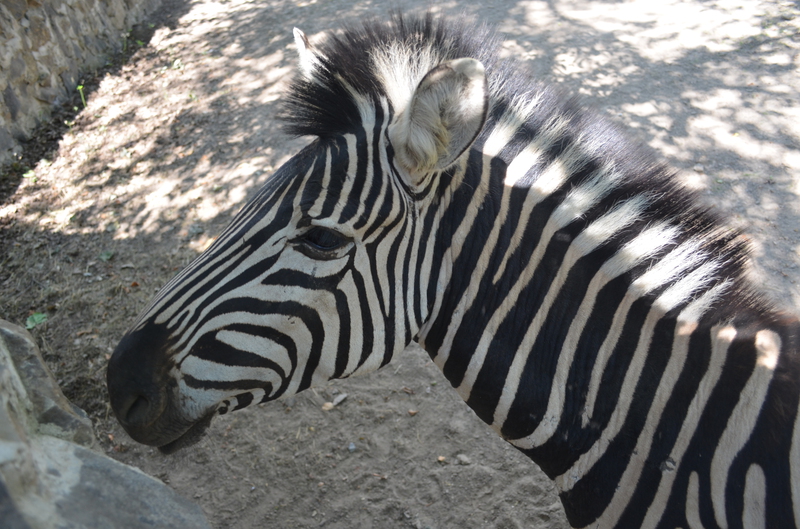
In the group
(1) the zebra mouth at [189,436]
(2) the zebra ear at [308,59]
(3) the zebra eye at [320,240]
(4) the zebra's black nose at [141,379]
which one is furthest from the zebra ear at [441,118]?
(1) the zebra mouth at [189,436]

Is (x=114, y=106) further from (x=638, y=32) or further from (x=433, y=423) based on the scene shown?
(x=638, y=32)

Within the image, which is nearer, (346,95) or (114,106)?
(346,95)

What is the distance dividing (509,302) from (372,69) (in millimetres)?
1150

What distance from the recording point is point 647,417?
77.0 inches

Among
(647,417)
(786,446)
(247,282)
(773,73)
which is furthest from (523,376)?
(773,73)

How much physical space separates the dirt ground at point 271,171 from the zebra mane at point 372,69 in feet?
5.05

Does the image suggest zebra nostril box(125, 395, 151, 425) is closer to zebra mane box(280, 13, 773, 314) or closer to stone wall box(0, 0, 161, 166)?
zebra mane box(280, 13, 773, 314)

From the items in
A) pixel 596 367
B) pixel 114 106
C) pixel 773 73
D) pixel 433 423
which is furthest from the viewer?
pixel 114 106

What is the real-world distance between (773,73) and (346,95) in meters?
7.91

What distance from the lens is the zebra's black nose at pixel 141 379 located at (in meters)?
1.86

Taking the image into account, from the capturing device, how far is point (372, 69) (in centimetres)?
211

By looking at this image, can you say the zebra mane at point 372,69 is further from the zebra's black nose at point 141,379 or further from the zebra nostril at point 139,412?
the zebra nostril at point 139,412

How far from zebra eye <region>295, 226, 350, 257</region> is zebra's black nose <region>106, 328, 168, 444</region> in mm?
666

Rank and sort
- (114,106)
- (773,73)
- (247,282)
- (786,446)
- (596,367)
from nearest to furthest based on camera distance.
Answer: (786,446)
(247,282)
(596,367)
(773,73)
(114,106)
